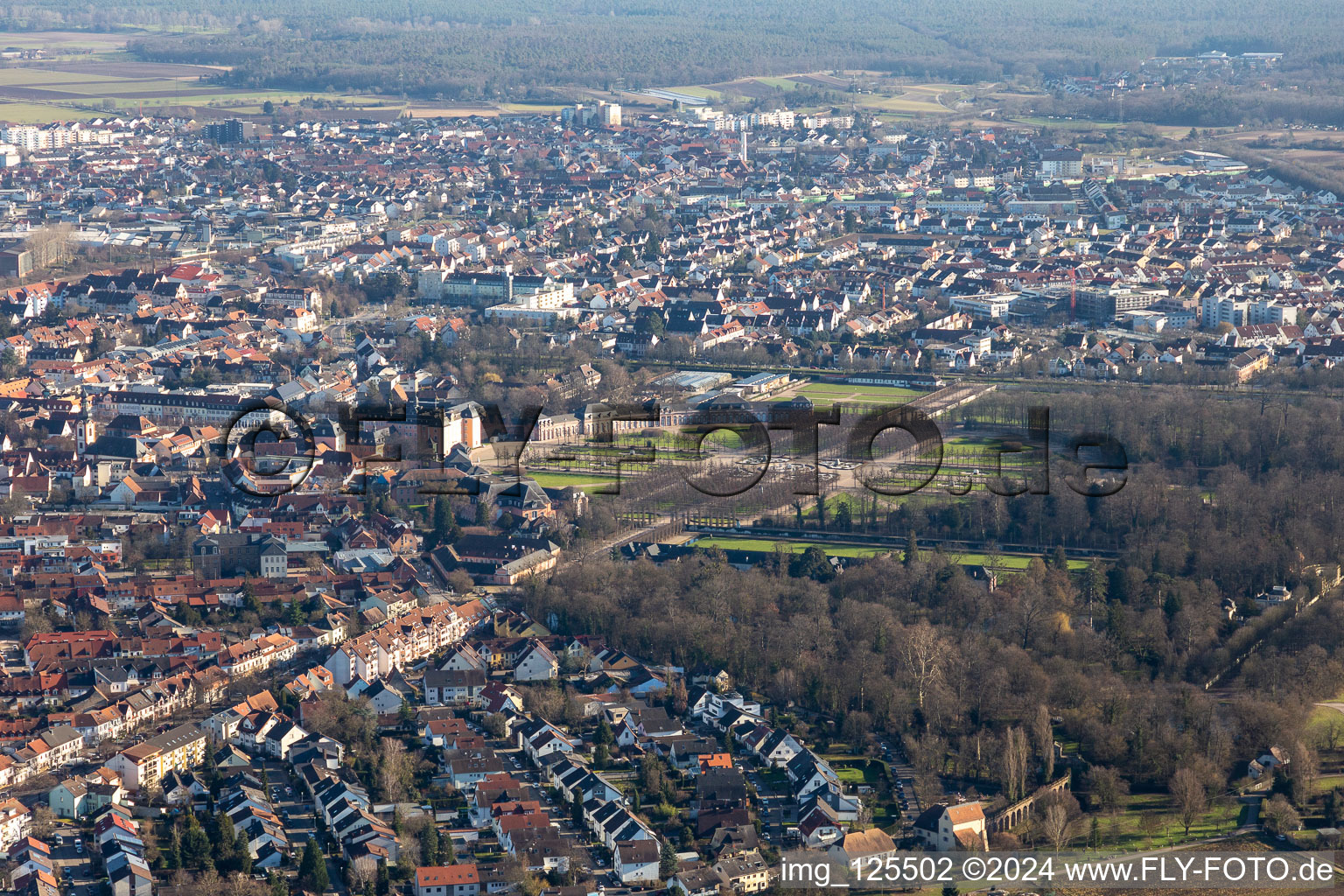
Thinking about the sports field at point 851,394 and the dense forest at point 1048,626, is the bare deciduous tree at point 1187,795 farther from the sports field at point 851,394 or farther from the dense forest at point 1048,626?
the sports field at point 851,394

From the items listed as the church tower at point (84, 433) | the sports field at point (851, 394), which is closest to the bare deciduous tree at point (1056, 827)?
the sports field at point (851, 394)

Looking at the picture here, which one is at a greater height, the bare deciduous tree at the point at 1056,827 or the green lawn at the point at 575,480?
the green lawn at the point at 575,480

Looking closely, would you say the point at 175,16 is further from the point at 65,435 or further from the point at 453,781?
the point at 453,781

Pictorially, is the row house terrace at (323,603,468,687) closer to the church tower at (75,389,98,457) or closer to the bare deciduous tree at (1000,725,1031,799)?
the bare deciduous tree at (1000,725,1031,799)

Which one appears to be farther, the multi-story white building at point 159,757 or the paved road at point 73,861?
the multi-story white building at point 159,757

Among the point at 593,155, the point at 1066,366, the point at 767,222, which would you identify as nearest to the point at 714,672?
the point at 1066,366
